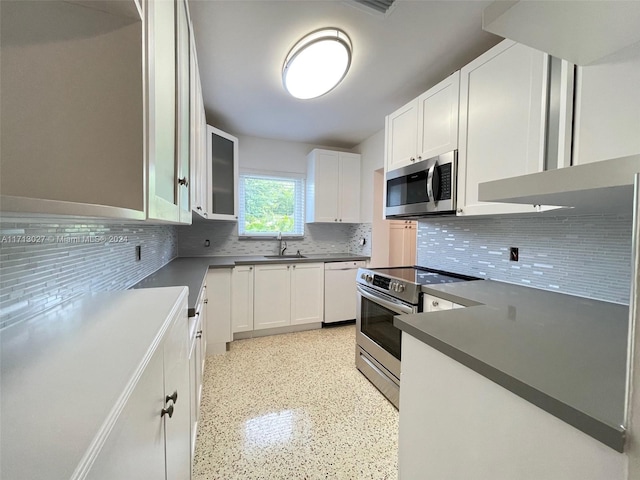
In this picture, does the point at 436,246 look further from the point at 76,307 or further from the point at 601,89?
the point at 76,307

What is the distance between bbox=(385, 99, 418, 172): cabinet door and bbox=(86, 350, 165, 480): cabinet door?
85.0 inches

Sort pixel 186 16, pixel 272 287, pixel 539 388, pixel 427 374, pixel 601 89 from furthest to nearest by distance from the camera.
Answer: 1. pixel 272 287
2. pixel 186 16
3. pixel 601 89
4. pixel 427 374
5. pixel 539 388

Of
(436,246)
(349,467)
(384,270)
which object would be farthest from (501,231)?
(349,467)

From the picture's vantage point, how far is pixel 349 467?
1.35m

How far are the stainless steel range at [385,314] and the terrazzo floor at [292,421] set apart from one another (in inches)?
5.6

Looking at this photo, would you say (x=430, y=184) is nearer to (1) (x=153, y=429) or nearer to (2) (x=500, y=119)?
(2) (x=500, y=119)

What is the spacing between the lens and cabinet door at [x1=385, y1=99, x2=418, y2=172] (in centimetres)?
212

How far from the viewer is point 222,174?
2963 mm

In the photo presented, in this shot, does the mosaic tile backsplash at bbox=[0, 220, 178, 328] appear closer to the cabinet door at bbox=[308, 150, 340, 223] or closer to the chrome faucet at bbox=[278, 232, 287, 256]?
the chrome faucet at bbox=[278, 232, 287, 256]

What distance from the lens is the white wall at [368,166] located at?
3.24 metres

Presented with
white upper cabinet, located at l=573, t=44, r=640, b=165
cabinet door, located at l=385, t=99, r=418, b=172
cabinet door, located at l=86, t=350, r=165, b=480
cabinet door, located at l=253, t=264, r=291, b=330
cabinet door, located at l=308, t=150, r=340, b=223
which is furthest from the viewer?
cabinet door, located at l=308, t=150, r=340, b=223

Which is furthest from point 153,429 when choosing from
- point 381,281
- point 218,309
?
point 218,309

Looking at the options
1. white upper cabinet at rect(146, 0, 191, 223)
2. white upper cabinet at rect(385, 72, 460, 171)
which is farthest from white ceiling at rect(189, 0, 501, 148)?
white upper cabinet at rect(146, 0, 191, 223)

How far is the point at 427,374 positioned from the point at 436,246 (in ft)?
5.72
